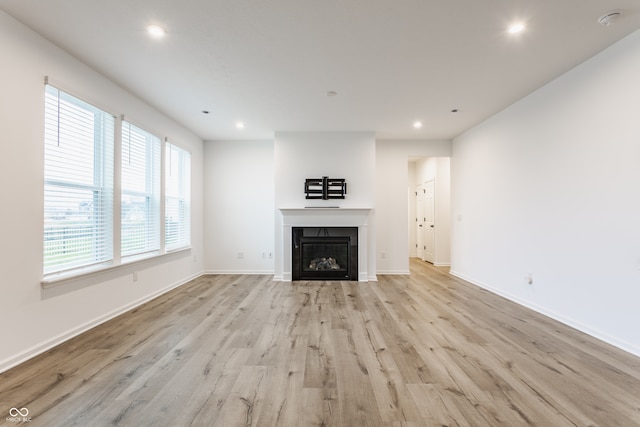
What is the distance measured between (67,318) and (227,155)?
376 cm

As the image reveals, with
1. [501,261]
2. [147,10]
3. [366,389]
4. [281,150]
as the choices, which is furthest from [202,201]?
[501,261]

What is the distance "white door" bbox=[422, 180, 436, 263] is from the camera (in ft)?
22.7

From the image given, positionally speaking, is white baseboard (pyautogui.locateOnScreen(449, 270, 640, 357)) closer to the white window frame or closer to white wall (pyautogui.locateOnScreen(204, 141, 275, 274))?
white wall (pyautogui.locateOnScreen(204, 141, 275, 274))

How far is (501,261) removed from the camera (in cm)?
413

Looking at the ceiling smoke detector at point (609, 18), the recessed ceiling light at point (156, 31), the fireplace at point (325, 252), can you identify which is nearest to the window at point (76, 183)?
the recessed ceiling light at point (156, 31)

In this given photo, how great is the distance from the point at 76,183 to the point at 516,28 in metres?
4.16

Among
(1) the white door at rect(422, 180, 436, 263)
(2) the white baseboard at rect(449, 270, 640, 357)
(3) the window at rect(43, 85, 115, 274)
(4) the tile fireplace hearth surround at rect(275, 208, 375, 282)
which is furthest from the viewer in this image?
(1) the white door at rect(422, 180, 436, 263)

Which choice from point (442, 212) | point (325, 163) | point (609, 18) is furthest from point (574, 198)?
point (442, 212)

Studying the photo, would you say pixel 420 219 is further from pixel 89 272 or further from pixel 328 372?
pixel 89 272

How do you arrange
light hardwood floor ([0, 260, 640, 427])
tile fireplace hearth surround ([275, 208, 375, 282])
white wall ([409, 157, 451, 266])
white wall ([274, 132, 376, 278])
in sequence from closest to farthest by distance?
light hardwood floor ([0, 260, 640, 427])
tile fireplace hearth surround ([275, 208, 375, 282])
white wall ([274, 132, 376, 278])
white wall ([409, 157, 451, 266])

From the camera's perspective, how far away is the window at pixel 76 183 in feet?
8.36

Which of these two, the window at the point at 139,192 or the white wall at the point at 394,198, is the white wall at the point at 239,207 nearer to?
the window at the point at 139,192

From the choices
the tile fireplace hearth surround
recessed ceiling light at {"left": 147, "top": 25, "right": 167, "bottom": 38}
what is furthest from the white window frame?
the tile fireplace hearth surround

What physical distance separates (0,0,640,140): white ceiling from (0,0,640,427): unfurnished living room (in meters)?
0.02
